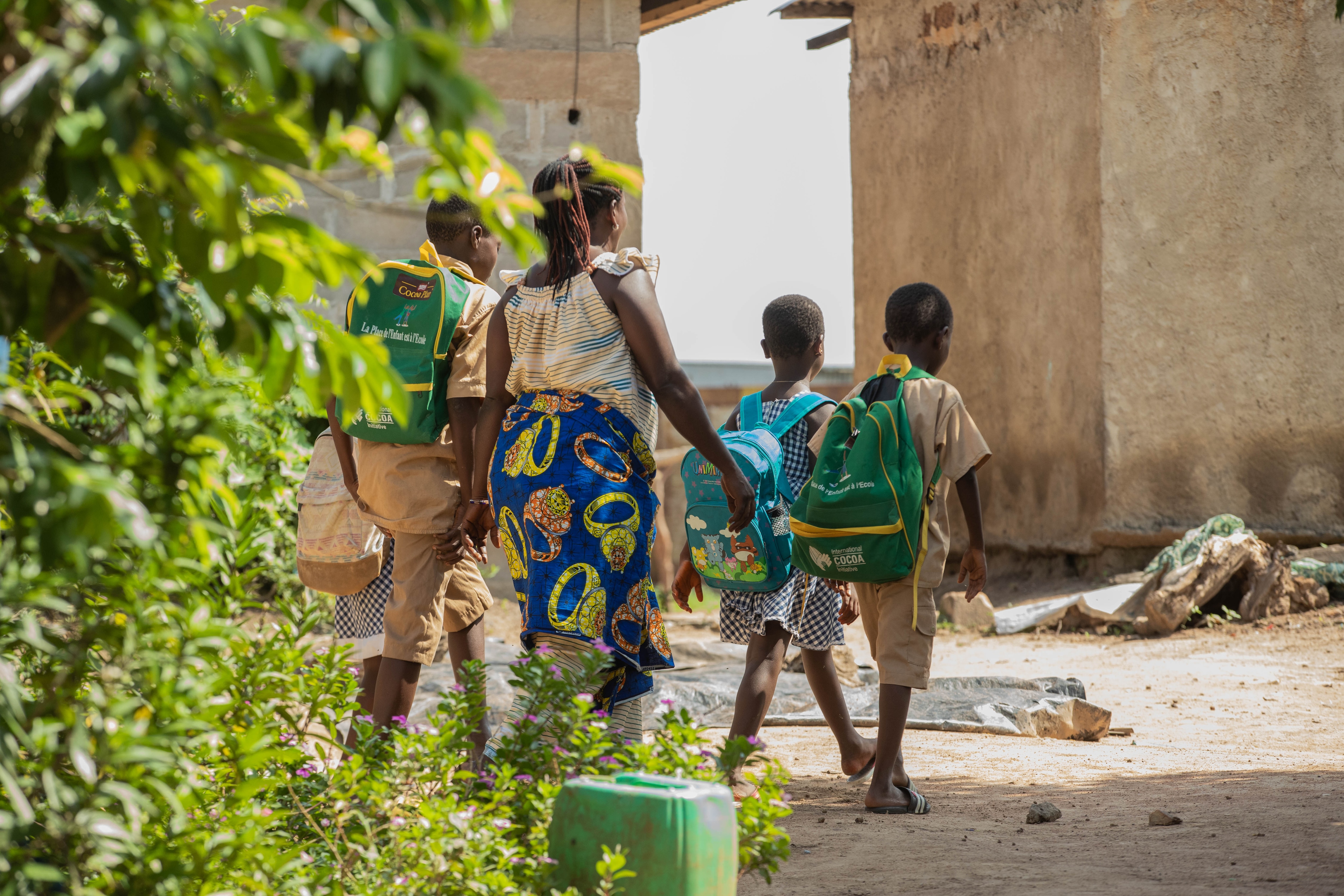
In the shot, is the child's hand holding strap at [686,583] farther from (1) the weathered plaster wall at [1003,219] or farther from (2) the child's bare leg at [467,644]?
(1) the weathered plaster wall at [1003,219]

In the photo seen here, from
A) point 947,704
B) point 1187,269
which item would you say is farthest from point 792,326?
point 1187,269

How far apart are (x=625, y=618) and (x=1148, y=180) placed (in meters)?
6.75

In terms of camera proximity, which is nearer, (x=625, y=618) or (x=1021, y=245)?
(x=625, y=618)

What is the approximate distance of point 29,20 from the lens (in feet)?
4.42

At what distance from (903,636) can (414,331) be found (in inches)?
61.8

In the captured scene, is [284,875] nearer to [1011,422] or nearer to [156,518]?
[156,518]

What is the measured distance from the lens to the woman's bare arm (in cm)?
295

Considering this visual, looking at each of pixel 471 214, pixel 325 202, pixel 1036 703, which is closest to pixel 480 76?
pixel 325 202

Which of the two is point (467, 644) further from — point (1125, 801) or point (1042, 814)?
point (1125, 801)

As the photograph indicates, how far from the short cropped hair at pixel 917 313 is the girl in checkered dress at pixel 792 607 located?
0.25 m

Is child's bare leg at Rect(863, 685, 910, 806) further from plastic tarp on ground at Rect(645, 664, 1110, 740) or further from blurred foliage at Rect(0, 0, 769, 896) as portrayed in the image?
blurred foliage at Rect(0, 0, 769, 896)

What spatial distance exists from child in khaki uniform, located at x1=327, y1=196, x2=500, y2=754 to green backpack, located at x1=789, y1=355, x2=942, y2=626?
37.0 inches

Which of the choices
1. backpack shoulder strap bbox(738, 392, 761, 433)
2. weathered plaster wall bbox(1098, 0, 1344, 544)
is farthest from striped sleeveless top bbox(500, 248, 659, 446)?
weathered plaster wall bbox(1098, 0, 1344, 544)

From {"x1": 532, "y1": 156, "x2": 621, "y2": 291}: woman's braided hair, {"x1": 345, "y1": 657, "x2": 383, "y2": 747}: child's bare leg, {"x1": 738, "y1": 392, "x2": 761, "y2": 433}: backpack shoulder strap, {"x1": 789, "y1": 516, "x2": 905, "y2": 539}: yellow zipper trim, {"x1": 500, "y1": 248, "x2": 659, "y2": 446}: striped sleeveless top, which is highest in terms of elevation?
{"x1": 532, "y1": 156, "x2": 621, "y2": 291}: woman's braided hair
